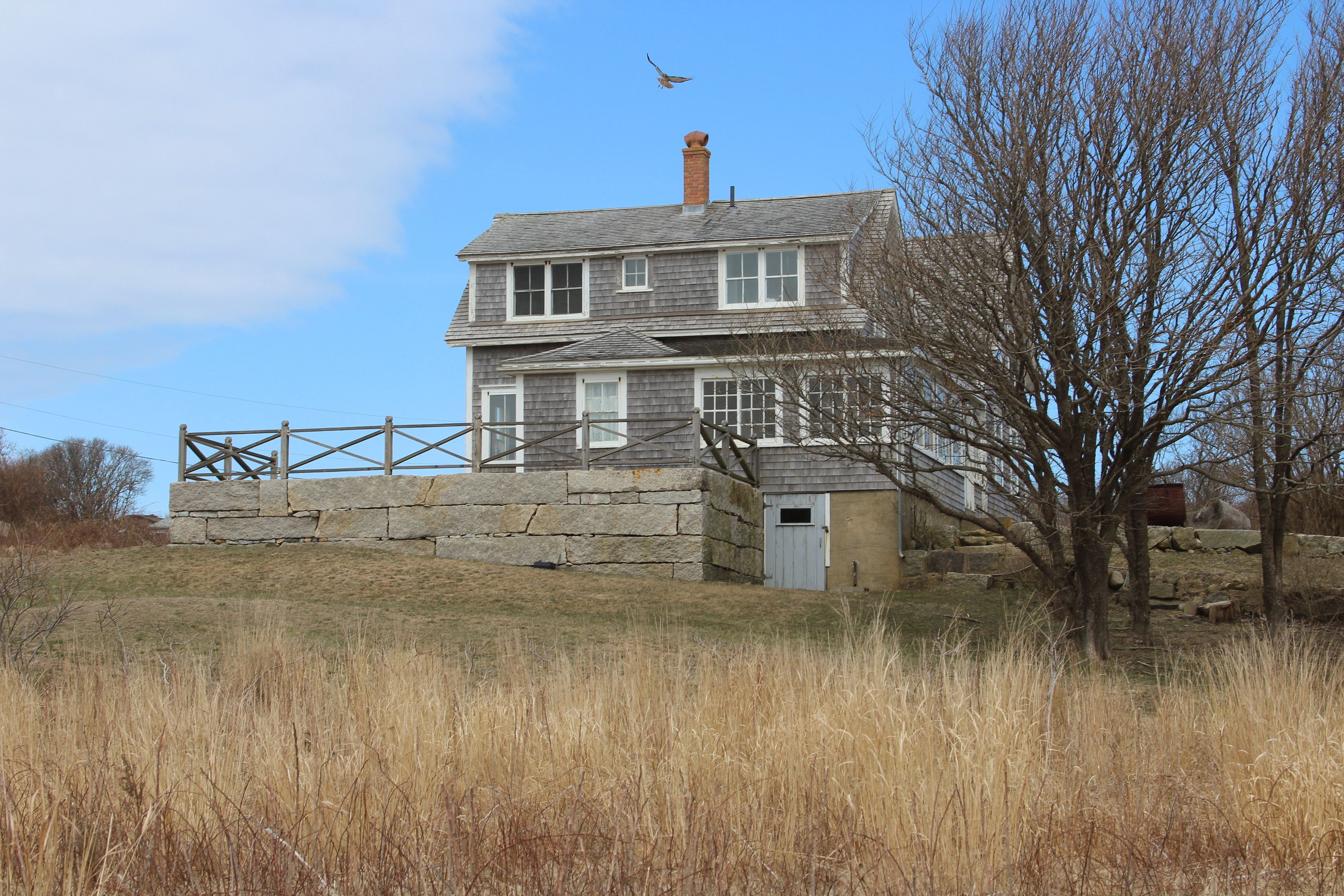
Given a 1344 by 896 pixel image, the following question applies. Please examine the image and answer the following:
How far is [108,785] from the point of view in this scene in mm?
5332

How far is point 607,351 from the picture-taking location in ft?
69.4

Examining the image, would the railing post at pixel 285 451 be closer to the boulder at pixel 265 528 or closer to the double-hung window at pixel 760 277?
the boulder at pixel 265 528

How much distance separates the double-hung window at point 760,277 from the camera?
840 inches

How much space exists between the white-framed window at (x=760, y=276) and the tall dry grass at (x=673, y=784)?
1463 cm

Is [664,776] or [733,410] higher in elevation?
[733,410]

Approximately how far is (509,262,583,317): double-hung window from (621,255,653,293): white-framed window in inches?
31.5

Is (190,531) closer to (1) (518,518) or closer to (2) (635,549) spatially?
(1) (518,518)

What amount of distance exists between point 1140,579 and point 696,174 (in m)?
13.8

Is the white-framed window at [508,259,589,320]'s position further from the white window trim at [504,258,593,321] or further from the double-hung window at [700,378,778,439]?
the double-hung window at [700,378,778,439]

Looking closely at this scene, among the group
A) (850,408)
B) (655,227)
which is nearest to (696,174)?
(655,227)

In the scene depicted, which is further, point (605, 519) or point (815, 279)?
point (605, 519)

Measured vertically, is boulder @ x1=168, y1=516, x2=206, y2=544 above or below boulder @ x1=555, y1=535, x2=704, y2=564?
above

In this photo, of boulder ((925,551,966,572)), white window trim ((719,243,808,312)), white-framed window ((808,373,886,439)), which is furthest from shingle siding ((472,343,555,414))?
white-framed window ((808,373,886,439))

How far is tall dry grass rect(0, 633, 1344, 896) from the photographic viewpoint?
486 centimetres
